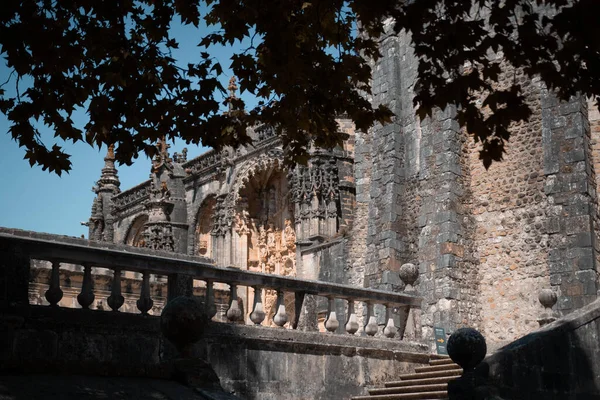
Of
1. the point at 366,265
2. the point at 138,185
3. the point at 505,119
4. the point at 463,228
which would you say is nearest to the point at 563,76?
the point at 505,119

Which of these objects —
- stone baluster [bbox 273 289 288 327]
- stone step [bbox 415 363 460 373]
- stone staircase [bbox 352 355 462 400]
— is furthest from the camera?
stone step [bbox 415 363 460 373]

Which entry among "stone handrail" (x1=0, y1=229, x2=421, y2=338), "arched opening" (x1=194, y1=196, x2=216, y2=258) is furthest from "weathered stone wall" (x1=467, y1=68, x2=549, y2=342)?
"arched opening" (x1=194, y1=196, x2=216, y2=258)

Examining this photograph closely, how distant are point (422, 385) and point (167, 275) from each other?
12.6 feet

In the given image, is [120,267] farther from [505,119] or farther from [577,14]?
[577,14]

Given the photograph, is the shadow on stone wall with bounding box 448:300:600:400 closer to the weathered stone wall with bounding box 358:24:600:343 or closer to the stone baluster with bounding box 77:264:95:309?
the stone baluster with bounding box 77:264:95:309

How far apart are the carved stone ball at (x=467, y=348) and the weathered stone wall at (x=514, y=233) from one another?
341 inches

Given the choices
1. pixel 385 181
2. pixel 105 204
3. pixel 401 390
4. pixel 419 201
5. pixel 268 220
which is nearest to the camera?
pixel 401 390

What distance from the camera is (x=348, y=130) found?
2589cm

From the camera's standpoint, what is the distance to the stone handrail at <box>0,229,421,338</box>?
29.2ft

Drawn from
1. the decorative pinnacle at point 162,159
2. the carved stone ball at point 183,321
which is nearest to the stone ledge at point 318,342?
the carved stone ball at point 183,321

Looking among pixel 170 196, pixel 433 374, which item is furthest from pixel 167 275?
pixel 170 196

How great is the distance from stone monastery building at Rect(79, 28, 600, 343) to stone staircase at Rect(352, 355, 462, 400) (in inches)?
149

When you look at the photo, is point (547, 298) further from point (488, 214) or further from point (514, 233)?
point (488, 214)

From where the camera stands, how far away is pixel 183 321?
27.5 ft
